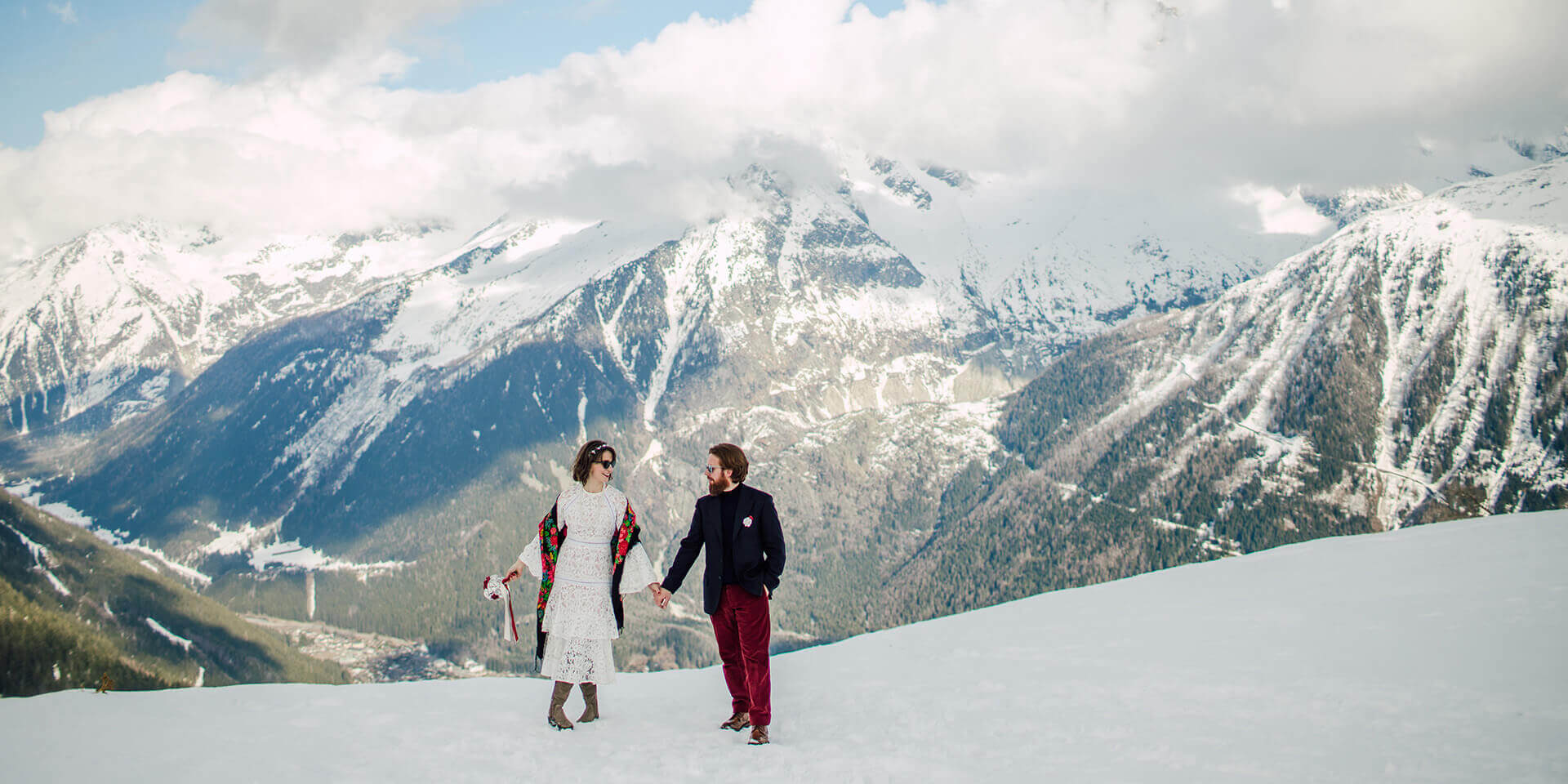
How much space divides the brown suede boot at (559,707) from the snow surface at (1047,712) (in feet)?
0.59

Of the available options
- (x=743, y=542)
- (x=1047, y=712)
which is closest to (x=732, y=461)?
(x=743, y=542)

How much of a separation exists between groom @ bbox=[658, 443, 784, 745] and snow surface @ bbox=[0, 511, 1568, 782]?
0.87 metres

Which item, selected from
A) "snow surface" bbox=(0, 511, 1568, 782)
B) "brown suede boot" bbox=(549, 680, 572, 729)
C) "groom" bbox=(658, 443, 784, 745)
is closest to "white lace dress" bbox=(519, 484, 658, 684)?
"brown suede boot" bbox=(549, 680, 572, 729)

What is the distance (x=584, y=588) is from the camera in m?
11.9

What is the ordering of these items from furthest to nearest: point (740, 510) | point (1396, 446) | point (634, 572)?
point (1396, 446)
point (634, 572)
point (740, 510)

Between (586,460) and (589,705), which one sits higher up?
(586,460)

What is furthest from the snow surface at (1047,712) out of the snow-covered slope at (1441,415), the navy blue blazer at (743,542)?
the snow-covered slope at (1441,415)

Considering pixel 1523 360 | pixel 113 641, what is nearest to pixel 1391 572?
pixel 113 641

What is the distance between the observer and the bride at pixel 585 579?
38.6 feet

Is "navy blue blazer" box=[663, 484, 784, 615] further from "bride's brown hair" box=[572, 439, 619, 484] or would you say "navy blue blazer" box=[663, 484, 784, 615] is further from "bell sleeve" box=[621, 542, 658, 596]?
"bride's brown hair" box=[572, 439, 619, 484]

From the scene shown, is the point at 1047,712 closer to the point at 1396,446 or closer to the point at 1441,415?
the point at 1396,446

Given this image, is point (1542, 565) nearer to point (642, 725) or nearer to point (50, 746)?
point (642, 725)

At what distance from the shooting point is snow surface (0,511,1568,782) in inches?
354

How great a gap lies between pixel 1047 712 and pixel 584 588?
6840 mm
